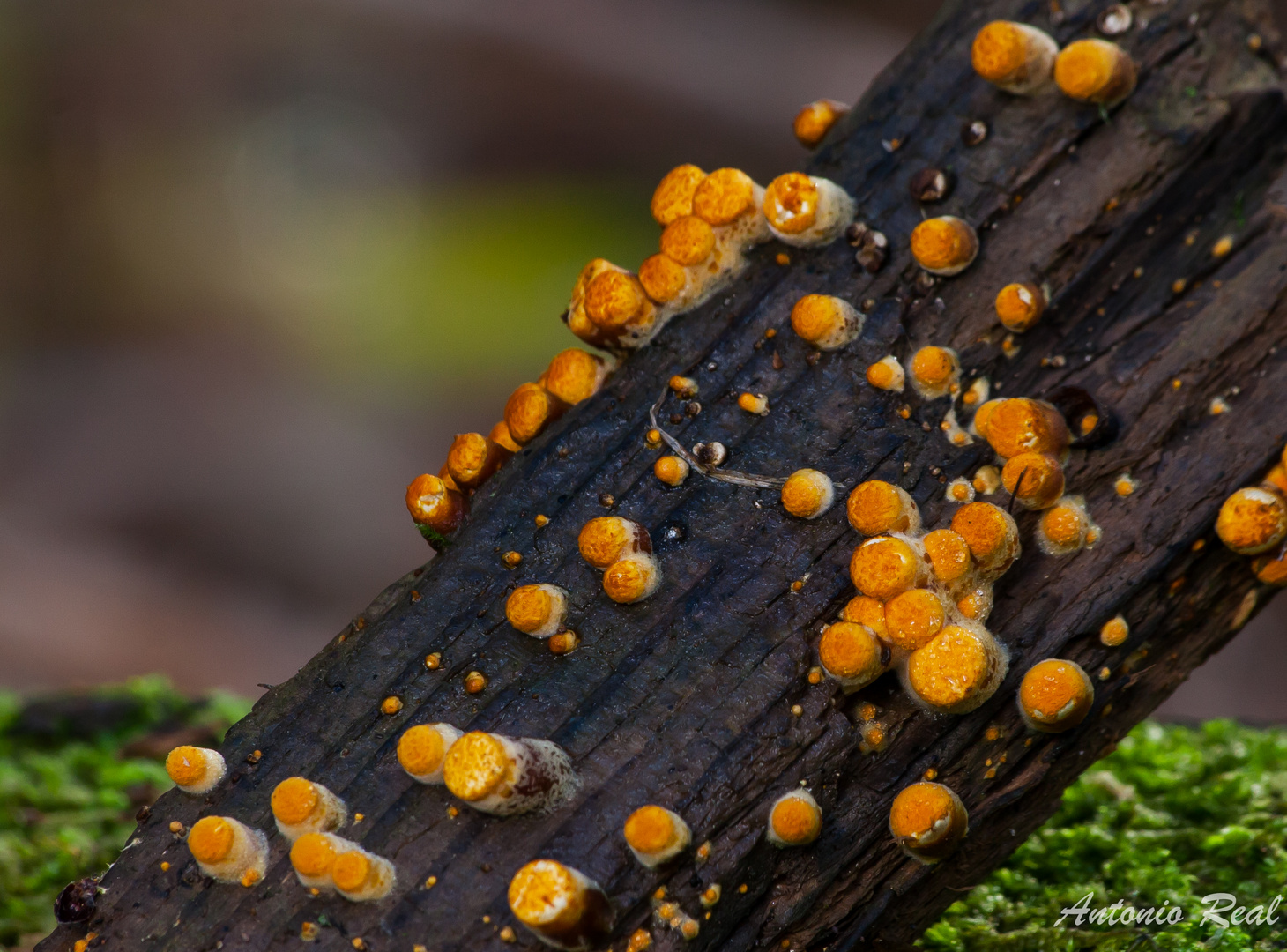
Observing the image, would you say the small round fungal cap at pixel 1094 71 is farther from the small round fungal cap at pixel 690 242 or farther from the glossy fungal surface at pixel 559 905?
the glossy fungal surface at pixel 559 905

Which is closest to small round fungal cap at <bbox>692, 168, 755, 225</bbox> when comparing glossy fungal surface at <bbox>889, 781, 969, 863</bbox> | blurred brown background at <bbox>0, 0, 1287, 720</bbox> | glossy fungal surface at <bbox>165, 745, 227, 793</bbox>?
glossy fungal surface at <bbox>889, 781, 969, 863</bbox>

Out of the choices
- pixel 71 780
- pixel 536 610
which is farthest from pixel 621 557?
pixel 71 780

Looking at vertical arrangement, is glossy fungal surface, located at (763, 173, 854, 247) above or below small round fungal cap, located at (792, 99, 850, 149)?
below

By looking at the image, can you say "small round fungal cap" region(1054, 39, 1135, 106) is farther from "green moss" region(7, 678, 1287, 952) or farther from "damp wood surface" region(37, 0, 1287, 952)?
"green moss" region(7, 678, 1287, 952)

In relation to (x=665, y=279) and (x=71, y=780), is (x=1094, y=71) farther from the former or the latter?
(x=71, y=780)

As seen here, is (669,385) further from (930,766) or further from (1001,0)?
(1001,0)

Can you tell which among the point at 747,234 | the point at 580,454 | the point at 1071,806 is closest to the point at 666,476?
the point at 580,454

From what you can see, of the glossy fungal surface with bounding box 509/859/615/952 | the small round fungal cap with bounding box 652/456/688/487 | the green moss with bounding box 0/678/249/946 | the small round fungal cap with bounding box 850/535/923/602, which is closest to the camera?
the glossy fungal surface with bounding box 509/859/615/952
